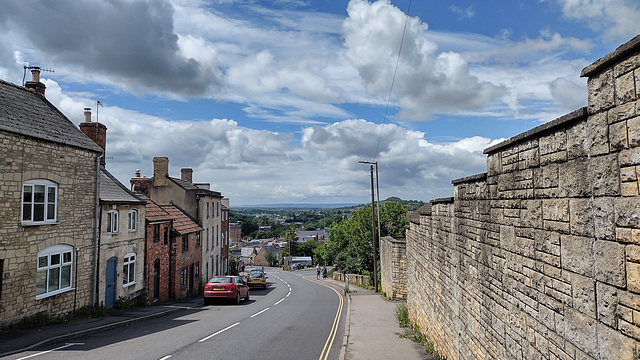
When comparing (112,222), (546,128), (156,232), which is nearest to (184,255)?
(156,232)

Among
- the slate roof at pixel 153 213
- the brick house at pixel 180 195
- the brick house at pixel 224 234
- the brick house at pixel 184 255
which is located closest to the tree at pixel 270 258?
the brick house at pixel 224 234

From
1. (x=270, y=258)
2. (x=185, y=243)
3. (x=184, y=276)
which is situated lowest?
(x=270, y=258)

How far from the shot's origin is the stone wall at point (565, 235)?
300 cm

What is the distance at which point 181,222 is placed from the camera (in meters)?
27.4

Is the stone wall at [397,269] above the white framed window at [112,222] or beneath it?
beneath

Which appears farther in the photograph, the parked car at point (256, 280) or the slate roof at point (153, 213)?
the parked car at point (256, 280)

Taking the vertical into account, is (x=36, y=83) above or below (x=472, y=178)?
above

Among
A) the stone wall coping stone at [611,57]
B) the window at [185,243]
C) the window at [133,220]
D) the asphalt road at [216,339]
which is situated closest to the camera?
the stone wall coping stone at [611,57]

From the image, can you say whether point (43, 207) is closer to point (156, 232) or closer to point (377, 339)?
point (156, 232)

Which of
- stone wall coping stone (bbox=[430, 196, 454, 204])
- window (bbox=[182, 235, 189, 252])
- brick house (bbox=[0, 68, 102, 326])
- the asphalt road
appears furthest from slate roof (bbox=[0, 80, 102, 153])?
stone wall coping stone (bbox=[430, 196, 454, 204])

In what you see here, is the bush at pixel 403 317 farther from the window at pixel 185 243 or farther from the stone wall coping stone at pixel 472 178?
the window at pixel 185 243

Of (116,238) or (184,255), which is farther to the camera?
(184,255)

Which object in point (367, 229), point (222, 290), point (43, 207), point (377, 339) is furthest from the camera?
point (367, 229)

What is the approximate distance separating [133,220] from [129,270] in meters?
2.42
